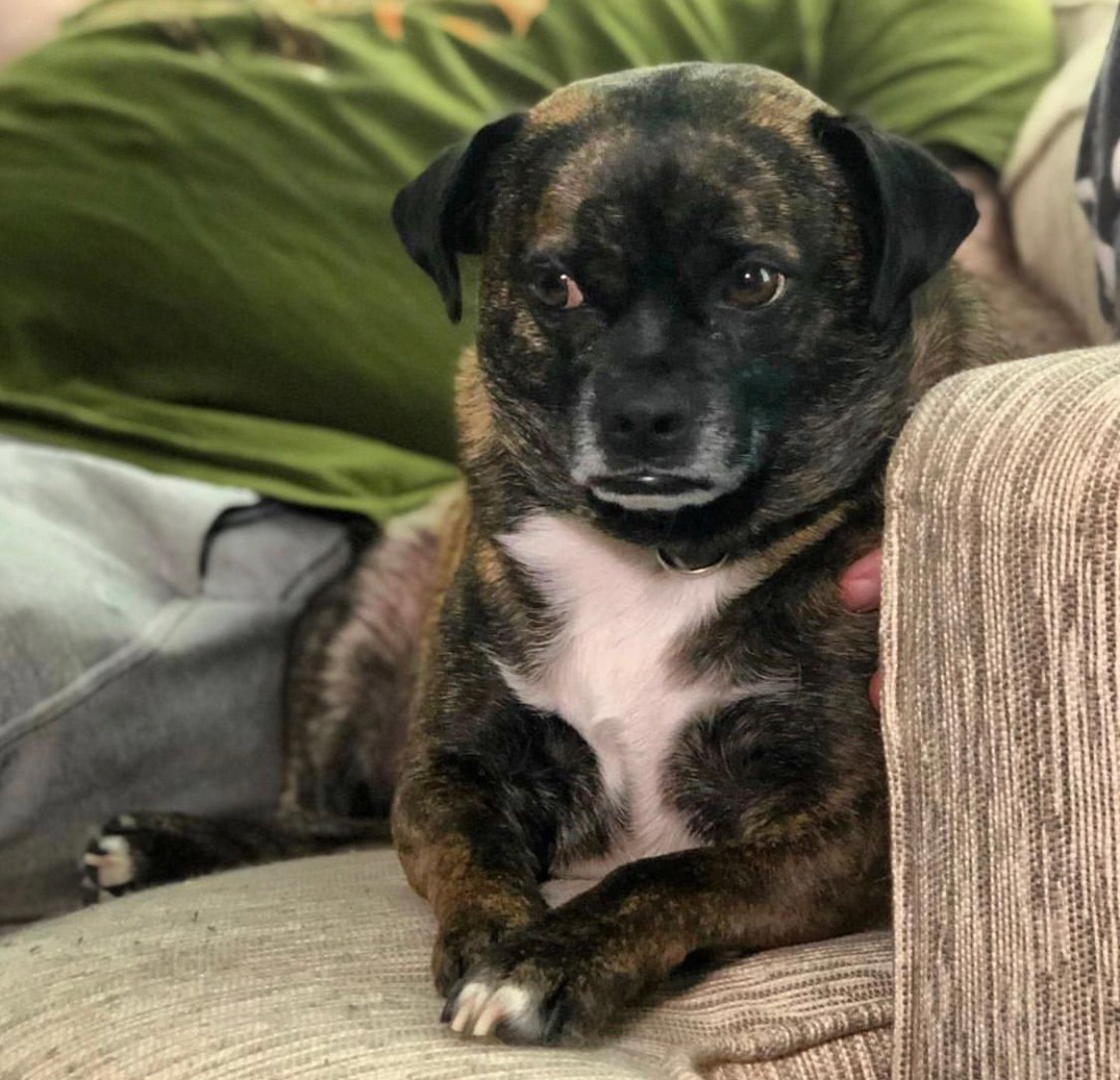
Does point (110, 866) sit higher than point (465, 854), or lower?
lower

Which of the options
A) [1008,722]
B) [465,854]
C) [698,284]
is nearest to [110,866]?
[465,854]

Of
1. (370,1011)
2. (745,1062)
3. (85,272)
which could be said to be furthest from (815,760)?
(85,272)

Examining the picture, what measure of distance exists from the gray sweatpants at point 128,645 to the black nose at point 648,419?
2.33 feet

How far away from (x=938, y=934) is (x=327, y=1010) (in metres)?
0.40

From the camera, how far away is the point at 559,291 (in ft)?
4.05

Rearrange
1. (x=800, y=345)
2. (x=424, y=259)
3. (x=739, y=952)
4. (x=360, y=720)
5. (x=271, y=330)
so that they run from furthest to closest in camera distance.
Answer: (x=271, y=330) → (x=360, y=720) → (x=424, y=259) → (x=800, y=345) → (x=739, y=952)

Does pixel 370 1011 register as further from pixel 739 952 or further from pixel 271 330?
pixel 271 330

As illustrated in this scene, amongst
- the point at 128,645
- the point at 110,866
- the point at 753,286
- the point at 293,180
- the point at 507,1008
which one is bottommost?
the point at 110,866

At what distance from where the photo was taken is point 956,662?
0.88 m

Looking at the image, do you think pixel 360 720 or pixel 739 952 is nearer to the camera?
pixel 739 952

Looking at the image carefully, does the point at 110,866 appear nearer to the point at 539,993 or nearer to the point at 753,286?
the point at 539,993

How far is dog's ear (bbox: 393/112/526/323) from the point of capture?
4.26ft

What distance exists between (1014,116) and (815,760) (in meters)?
1.22

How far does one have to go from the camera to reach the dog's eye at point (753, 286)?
117cm
